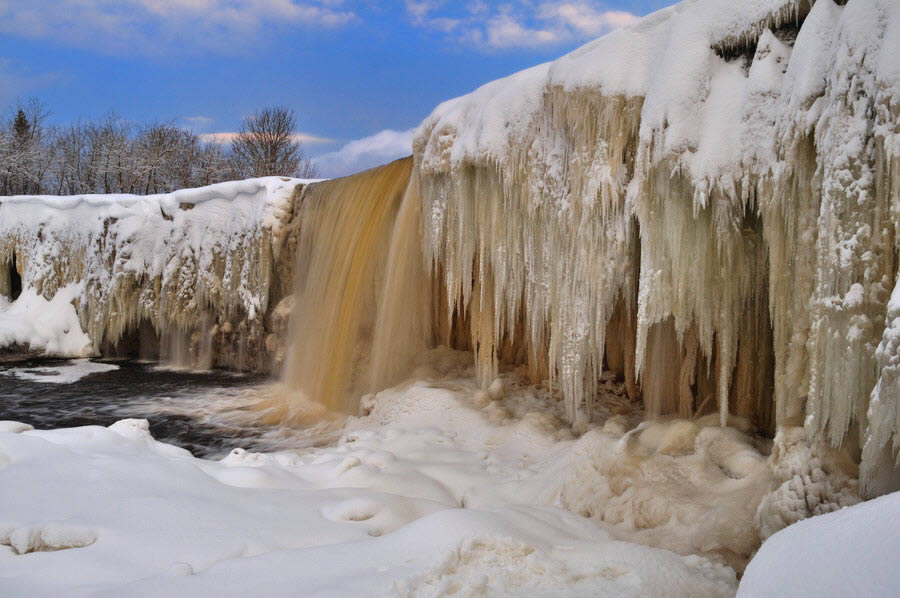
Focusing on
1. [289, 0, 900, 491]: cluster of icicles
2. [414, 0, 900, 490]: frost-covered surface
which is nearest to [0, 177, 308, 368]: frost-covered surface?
A: [289, 0, 900, 491]: cluster of icicles

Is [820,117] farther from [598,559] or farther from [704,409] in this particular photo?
[704,409]

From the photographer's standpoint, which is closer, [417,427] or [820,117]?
[820,117]

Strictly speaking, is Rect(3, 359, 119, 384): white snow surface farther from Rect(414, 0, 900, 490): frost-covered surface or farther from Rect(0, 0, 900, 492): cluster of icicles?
Rect(414, 0, 900, 490): frost-covered surface

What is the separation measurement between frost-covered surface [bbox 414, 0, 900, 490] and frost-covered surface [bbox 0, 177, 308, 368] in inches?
199

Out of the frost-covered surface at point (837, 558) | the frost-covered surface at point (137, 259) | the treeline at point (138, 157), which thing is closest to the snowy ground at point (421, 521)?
the frost-covered surface at point (837, 558)

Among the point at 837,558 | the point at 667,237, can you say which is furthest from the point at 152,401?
the point at 837,558

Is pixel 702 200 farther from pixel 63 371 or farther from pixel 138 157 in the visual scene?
pixel 138 157

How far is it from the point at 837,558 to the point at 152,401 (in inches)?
338

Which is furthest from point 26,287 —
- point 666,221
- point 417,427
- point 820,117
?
point 820,117

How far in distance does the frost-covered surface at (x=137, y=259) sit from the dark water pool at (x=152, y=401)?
0.98 meters

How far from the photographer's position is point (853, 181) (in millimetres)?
2354

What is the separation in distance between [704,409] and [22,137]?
118 ft

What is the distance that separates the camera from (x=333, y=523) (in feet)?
9.18

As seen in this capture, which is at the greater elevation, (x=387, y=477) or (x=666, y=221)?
(x=666, y=221)
